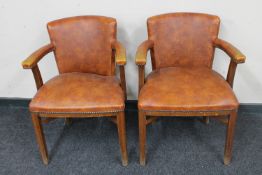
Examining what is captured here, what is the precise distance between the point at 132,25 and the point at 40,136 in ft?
2.92

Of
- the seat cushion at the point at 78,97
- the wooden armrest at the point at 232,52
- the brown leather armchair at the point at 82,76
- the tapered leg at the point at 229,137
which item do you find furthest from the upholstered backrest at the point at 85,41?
the tapered leg at the point at 229,137

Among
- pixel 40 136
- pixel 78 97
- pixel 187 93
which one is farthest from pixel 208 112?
pixel 40 136

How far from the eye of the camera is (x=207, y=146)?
1.71 m

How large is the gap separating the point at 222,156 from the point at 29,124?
1.35m

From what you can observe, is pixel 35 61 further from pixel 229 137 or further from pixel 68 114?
pixel 229 137

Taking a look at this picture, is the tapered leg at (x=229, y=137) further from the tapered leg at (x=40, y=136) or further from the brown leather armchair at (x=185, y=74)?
the tapered leg at (x=40, y=136)

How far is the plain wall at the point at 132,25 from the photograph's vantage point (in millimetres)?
1673

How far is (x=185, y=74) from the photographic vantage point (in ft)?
5.12

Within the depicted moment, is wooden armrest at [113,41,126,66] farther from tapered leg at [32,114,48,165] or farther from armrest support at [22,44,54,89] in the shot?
tapered leg at [32,114,48,165]

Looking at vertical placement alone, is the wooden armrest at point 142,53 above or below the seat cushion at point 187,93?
above

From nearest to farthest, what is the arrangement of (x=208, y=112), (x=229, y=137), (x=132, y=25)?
(x=208, y=112) → (x=229, y=137) → (x=132, y=25)

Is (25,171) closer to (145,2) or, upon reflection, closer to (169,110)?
(169,110)

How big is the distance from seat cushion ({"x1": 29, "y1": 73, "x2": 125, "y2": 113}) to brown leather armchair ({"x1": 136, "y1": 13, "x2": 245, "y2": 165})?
0.48 feet

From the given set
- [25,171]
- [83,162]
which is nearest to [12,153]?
[25,171]
